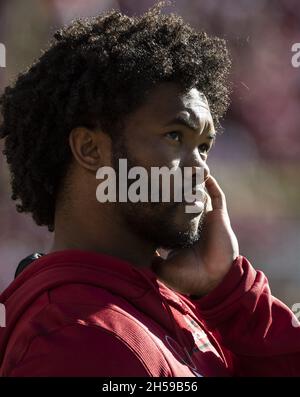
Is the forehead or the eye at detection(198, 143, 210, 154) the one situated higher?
the forehead

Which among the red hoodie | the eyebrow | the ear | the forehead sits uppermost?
the forehead

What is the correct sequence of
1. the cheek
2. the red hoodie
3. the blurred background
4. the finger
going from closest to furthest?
the red hoodie
the cheek
the finger
the blurred background

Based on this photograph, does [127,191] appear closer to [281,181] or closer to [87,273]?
[87,273]

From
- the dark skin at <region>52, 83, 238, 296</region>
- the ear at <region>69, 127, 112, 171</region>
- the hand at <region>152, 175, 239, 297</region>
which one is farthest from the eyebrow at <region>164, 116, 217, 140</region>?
the hand at <region>152, 175, 239, 297</region>

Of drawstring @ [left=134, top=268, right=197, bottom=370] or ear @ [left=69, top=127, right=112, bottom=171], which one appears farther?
ear @ [left=69, top=127, right=112, bottom=171]

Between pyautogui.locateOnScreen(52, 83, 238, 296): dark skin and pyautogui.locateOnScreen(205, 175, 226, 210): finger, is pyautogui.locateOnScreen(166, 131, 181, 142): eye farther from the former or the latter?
pyautogui.locateOnScreen(205, 175, 226, 210): finger

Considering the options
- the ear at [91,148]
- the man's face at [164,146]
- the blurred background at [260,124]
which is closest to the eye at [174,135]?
the man's face at [164,146]

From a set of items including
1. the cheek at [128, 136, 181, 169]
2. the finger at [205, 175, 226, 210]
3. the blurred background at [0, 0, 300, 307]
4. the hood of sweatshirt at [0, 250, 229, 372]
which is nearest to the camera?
the hood of sweatshirt at [0, 250, 229, 372]

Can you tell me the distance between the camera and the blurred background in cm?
299

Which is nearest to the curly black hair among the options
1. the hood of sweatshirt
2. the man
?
the man

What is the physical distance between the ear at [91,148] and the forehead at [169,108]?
0.06 metres

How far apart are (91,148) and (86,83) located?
0.37 ft

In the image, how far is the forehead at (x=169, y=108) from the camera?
1.21m

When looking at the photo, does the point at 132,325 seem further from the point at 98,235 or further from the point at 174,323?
the point at 98,235
